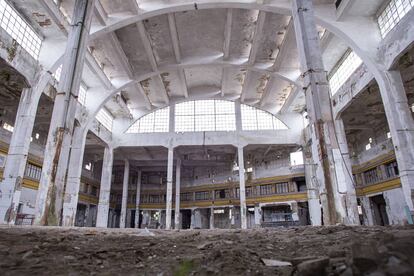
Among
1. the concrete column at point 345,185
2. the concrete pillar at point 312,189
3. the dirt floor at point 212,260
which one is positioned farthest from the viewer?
the concrete pillar at point 312,189

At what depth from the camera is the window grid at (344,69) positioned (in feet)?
61.0

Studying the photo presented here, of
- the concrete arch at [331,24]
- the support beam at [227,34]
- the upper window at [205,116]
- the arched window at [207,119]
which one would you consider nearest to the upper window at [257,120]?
the arched window at [207,119]

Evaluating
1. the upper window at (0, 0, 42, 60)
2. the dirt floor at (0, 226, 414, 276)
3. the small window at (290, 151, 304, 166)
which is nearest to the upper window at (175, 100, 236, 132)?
the small window at (290, 151, 304, 166)

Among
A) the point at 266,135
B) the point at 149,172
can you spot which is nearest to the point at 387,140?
the point at 266,135

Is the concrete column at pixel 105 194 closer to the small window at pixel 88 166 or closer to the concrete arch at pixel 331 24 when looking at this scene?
the small window at pixel 88 166

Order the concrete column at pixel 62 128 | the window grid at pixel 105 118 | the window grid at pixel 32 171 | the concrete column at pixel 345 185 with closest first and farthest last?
the concrete column at pixel 62 128 → the concrete column at pixel 345 185 → the window grid at pixel 32 171 → the window grid at pixel 105 118

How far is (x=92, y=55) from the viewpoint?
20.8 meters

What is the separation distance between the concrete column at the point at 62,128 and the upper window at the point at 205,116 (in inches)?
671

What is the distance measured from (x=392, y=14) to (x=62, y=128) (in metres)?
17.3

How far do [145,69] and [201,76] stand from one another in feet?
19.8

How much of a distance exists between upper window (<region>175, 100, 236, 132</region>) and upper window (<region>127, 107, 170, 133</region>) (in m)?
1.21

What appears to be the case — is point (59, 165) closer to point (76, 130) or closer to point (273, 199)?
point (76, 130)

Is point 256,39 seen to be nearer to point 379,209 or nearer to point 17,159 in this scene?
point 17,159

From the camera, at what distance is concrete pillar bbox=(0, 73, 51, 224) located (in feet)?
43.3
